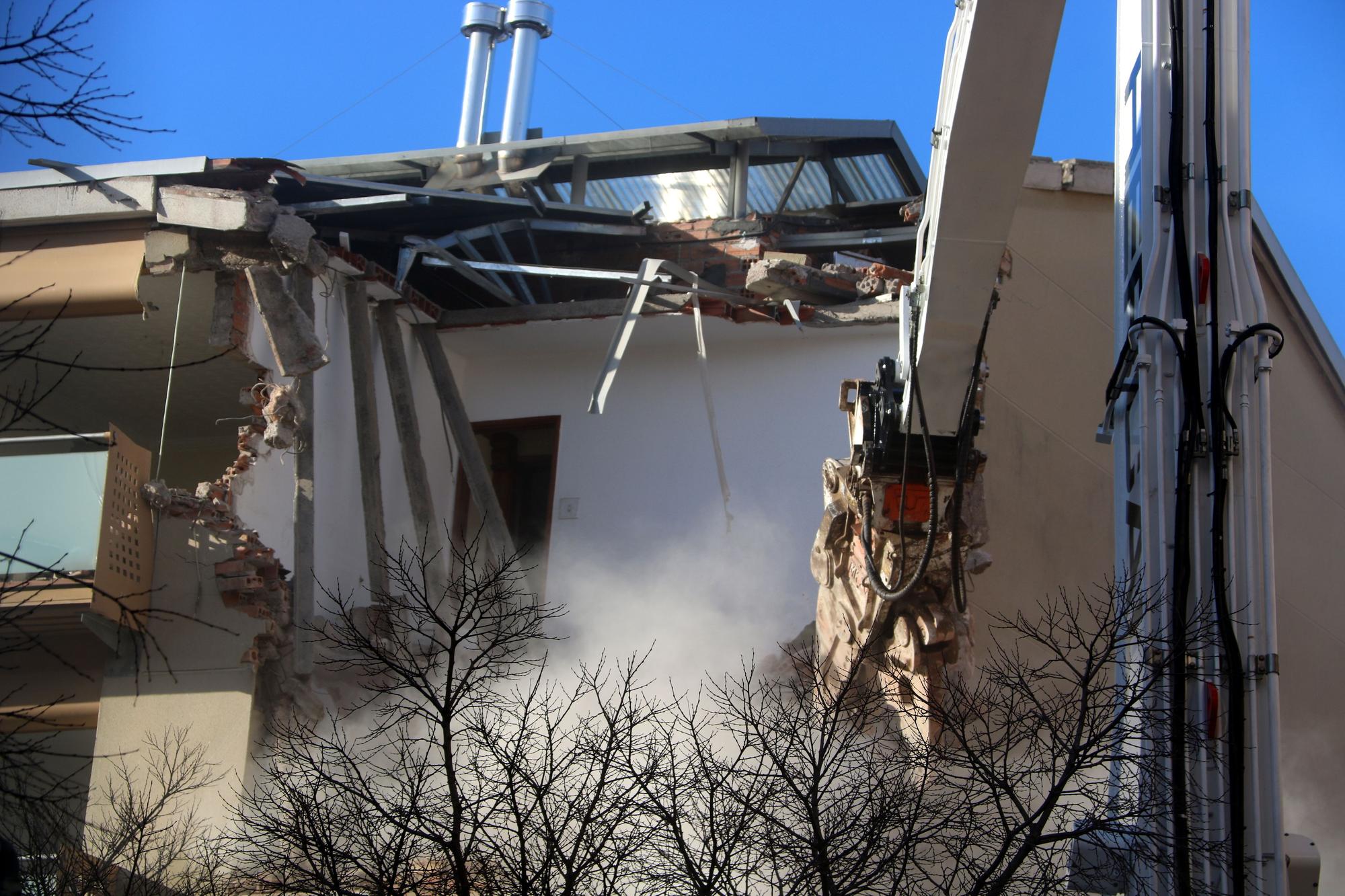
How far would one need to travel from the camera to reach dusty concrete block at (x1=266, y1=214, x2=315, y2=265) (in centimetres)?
1337

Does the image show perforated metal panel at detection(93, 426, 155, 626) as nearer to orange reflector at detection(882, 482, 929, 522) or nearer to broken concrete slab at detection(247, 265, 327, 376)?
broken concrete slab at detection(247, 265, 327, 376)

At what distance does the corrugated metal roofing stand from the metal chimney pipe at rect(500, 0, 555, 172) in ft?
6.26

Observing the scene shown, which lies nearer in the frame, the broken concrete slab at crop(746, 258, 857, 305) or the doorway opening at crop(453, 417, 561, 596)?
the broken concrete slab at crop(746, 258, 857, 305)

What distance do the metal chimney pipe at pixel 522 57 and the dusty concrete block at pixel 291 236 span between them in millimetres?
4663

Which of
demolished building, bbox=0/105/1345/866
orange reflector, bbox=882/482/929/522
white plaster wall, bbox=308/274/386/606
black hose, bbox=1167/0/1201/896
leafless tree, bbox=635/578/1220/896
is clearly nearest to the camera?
black hose, bbox=1167/0/1201/896

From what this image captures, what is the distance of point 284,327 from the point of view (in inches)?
530

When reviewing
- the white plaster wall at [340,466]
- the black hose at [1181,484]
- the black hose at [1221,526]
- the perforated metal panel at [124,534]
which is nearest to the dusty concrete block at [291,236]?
the white plaster wall at [340,466]

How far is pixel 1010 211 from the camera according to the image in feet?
27.9

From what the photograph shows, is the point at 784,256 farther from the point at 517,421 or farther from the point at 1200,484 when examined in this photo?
the point at 1200,484

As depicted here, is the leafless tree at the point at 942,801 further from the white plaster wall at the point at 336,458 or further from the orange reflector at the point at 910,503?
the white plaster wall at the point at 336,458

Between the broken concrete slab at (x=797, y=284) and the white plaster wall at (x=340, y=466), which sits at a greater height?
the broken concrete slab at (x=797, y=284)

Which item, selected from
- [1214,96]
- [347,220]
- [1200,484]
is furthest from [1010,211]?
[347,220]

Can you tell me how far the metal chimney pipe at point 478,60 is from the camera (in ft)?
63.0

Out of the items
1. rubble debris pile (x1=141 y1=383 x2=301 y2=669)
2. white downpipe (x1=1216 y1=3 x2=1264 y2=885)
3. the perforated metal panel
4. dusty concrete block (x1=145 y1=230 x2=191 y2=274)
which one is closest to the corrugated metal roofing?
dusty concrete block (x1=145 y1=230 x2=191 y2=274)
